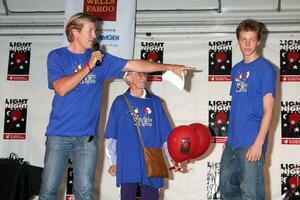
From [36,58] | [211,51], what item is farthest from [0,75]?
[211,51]

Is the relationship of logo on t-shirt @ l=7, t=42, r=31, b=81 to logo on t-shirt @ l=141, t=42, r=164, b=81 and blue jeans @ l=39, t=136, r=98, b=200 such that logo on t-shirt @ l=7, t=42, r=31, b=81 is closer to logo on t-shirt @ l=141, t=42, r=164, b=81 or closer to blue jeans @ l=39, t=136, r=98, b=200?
logo on t-shirt @ l=141, t=42, r=164, b=81

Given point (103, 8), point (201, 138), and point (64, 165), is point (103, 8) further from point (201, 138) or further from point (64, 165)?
point (64, 165)

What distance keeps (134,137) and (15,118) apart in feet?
7.69

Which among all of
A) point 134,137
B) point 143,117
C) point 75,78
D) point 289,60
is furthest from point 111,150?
point 289,60

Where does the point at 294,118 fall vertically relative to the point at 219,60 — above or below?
below

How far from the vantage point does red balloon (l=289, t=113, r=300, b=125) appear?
15.7 feet

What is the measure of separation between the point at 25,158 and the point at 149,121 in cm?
225

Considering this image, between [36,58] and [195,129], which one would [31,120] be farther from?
[195,129]

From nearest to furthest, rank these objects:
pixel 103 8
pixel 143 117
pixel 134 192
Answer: pixel 134 192, pixel 143 117, pixel 103 8

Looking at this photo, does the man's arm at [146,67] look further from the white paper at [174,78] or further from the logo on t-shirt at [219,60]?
the logo on t-shirt at [219,60]

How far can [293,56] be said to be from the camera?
4.86 m

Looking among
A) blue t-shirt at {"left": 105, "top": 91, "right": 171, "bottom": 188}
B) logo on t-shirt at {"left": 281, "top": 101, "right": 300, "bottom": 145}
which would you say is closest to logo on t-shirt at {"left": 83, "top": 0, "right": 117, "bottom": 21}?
blue t-shirt at {"left": 105, "top": 91, "right": 171, "bottom": 188}

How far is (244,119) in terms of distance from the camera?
2908mm

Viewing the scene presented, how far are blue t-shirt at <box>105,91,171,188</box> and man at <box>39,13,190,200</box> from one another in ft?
1.94
